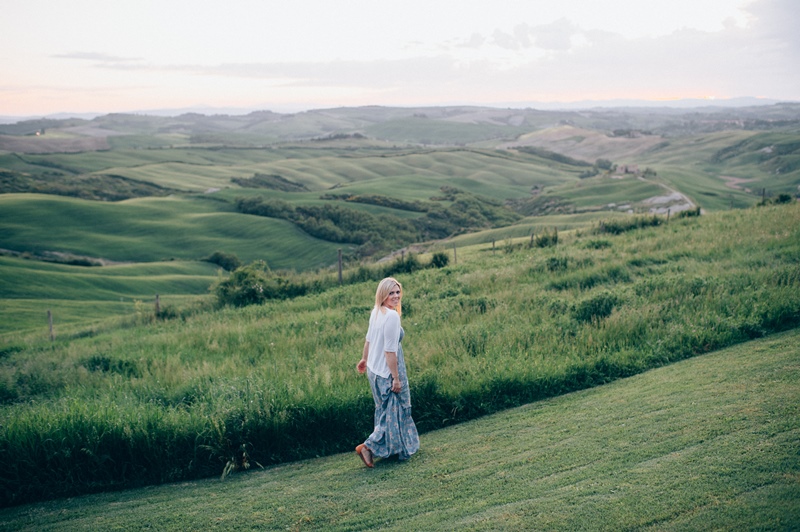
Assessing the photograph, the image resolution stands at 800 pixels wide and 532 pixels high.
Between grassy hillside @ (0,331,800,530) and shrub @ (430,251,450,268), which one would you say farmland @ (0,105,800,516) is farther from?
grassy hillside @ (0,331,800,530)

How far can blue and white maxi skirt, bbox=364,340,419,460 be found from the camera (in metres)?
7.89

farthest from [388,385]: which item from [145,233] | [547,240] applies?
[145,233]

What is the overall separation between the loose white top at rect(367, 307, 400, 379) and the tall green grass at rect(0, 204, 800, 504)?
2111 millimetres

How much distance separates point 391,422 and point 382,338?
3.77ft

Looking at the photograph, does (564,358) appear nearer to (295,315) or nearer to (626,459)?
(626,459)

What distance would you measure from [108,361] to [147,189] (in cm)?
11632

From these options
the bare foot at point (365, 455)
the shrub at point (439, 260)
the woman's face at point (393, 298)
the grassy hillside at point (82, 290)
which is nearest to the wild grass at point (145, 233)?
the grassy hillside at point (82, 290)

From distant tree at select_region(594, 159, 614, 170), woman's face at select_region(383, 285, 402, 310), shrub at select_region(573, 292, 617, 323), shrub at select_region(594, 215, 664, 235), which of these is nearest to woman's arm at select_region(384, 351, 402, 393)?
woman's face at select_region(383, 285, 402, 310)

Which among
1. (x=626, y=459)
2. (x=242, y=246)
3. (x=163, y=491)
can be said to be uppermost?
(x=626, y=459)

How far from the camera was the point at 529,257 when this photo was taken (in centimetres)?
2527

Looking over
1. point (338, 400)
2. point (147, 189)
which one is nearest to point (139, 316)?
point (338, 400)

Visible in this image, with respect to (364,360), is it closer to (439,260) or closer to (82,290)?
(439,260)

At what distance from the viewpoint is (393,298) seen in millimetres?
7676

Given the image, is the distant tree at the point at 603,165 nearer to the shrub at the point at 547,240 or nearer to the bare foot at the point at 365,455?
the shrub at the point at 547,240
